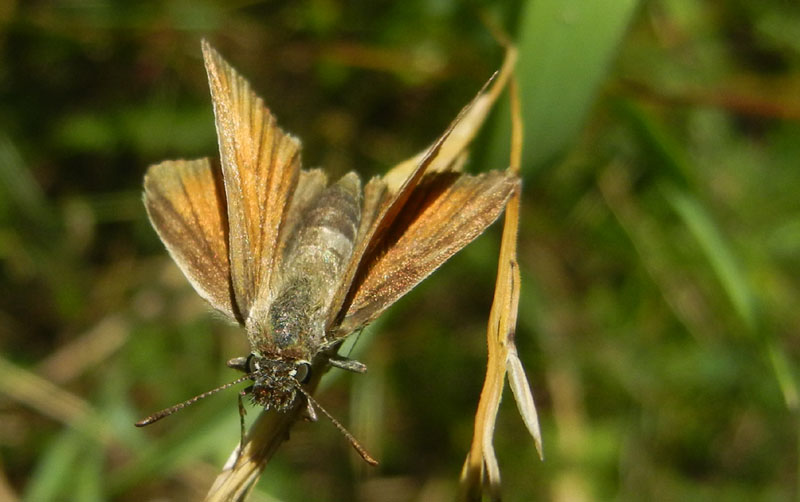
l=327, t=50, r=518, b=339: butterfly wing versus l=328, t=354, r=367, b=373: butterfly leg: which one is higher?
l=327, t=50, r=518, b=339: butterfly wing

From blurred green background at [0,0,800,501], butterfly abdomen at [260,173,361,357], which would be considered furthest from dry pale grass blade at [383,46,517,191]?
blurred green background at [0,0,800,501]

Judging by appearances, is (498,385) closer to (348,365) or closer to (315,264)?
(348,365)

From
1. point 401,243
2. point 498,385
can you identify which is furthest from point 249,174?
point 498,385

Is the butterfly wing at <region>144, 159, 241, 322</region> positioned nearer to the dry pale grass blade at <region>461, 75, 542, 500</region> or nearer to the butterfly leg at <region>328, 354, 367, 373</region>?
the butterfly leg at <region>328, 354, 367, 373</region>

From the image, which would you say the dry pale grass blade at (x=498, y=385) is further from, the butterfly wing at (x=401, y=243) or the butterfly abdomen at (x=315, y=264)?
the butterfly abdomen at (x=315, y=264)

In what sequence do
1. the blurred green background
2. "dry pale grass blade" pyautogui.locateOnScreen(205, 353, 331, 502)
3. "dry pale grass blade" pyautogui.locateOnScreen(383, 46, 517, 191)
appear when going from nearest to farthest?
"dry pale grass blade" pyautogui.locateOnScreen(205, 353, 331, 502), "dry pale grass blade" pyautogui.locateOnScreen(383, 46, 517, 191), the blurred green background

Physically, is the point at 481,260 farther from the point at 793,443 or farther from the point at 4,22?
the point at 4,22
